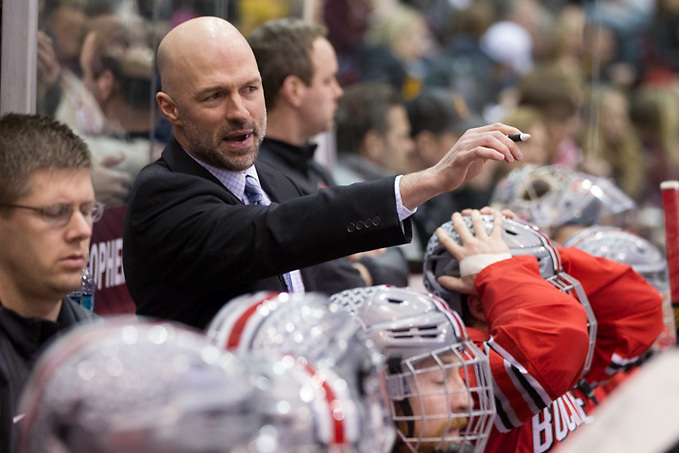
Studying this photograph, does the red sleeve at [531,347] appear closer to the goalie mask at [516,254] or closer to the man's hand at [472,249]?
the man's hand at [472,249]

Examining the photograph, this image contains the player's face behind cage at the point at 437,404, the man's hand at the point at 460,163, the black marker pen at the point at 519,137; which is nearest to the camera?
the player's face behind cage at the point at 437,404

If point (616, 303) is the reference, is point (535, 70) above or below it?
below

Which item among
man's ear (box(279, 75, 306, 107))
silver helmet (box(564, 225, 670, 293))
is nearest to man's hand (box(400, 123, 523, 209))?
silver helmet (box(564, 225, 670, 293))

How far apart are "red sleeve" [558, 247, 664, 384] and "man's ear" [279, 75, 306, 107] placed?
1263 millimetres

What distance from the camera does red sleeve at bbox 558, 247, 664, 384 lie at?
110 inches

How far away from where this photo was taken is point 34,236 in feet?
5.74

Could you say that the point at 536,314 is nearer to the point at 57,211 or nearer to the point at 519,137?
the point at 519,137

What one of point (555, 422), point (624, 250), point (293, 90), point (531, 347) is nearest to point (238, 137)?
point (531, 347)

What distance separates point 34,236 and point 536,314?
103 centimetres

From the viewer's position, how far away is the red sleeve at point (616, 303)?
2.79 meters

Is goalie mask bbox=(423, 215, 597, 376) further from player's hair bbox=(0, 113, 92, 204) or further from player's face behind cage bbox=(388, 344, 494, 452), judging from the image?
player's hair bbox=(0, 113, 92, 204)

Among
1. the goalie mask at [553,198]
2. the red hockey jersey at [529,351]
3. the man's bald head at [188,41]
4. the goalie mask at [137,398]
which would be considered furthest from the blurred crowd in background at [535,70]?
the goalie mask at [137,398]

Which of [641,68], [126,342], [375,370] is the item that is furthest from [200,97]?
[641,68]

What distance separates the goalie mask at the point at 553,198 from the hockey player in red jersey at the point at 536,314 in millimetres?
690
